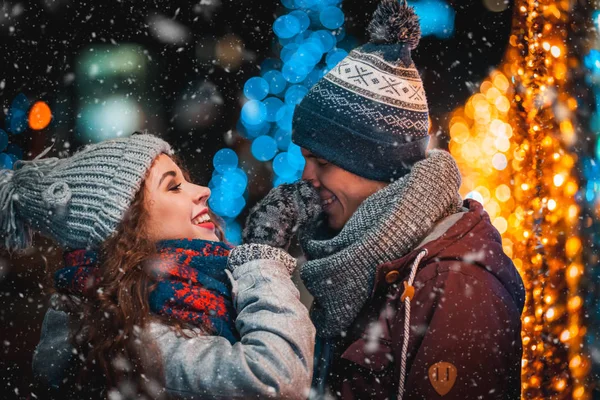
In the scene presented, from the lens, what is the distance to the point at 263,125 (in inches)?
284

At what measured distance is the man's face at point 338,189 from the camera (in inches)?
97.0

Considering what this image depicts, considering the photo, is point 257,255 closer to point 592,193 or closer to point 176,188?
point 176,188

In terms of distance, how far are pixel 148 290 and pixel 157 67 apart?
4.15 meters

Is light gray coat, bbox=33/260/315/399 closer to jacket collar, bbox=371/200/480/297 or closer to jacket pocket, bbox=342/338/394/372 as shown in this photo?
jacket pocket, bbox=342/338/394/372

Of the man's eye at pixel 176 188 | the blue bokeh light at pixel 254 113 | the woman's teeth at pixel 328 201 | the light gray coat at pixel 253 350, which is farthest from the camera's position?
the blue bokeh light at pixel 254 113

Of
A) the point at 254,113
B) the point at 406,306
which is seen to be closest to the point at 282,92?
the point at 254,113

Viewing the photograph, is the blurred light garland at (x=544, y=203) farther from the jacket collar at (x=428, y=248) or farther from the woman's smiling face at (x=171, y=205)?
the woman's smiling face at (x=171, y=205)

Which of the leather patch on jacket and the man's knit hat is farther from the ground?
the man's knit hat

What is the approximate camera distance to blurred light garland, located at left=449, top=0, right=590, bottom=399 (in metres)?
3.24

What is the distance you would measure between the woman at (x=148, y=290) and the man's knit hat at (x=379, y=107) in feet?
1.87

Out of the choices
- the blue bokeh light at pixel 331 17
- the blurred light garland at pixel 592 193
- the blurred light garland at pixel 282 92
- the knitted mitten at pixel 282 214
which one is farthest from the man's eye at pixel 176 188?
the blue bokeh light at pixel 331 17

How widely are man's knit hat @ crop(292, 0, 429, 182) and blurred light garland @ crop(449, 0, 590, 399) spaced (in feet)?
4.20

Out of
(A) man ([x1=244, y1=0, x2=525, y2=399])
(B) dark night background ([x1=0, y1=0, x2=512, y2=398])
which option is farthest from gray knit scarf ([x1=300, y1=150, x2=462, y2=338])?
(B) dark night background ([x1=0, y1=0, x2=512, y2=398])

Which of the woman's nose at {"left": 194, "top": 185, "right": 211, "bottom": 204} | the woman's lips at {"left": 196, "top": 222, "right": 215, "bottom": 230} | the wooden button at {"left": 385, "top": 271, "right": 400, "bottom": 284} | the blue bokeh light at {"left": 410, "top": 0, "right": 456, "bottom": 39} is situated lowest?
the blue bokeh light at {"left": 410, "top": 0, "right": 456, "bottom": 39}
